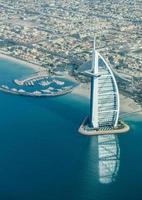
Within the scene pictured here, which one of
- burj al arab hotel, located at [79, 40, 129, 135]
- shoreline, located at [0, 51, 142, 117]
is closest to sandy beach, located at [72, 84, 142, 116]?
shoreline, located at [0, 51, 142, 117]

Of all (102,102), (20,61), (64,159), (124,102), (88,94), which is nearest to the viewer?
(64,159)

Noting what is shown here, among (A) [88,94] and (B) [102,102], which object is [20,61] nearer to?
(A) [88,94]

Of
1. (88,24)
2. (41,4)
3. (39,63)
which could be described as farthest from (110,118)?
(41,4)

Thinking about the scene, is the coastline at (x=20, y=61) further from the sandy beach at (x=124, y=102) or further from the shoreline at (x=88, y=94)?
the sandy beach at (x=124, y=102)

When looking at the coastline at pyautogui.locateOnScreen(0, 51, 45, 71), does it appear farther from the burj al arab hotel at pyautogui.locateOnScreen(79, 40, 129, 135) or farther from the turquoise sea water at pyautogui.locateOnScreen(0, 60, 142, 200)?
the burj al arab hotel at pyautogui.locateOnScreen(79, 40, 129, 135)

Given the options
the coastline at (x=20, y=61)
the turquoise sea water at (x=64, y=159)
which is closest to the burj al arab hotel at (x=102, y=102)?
the turquoise sea water at (x=64, y=159)

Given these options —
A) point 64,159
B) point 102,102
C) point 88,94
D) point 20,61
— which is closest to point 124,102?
point 88,94

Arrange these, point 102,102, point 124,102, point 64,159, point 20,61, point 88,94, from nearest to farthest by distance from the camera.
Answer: point 64,159, point 102,102, point 124,102, point 88,94, point 20,61
